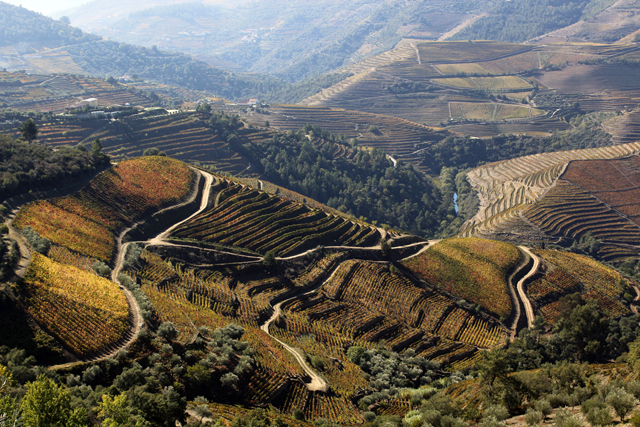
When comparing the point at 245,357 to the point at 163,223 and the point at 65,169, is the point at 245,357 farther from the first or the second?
the point at 65,169

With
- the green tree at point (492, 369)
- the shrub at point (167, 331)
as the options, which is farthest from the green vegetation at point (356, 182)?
the green tree at point (492, 369)

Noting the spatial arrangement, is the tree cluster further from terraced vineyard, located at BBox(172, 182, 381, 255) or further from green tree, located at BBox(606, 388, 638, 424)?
green tree, located at BBox(606, 388, 638, 424)

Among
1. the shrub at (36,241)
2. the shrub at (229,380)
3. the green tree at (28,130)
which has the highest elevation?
the green tree at (28,130)

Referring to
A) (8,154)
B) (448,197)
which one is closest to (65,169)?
(8,154)

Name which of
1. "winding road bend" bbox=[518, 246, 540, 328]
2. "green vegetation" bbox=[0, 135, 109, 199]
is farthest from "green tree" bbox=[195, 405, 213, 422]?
"winding road bend" bbox=[518, 246, 540, 328]

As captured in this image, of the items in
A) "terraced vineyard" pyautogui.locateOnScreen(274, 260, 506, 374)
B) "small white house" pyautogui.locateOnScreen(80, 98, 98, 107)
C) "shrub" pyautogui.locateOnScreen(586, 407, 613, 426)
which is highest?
"small white house" pyautogui.locateOnScreen(80, 98, 98, 107)

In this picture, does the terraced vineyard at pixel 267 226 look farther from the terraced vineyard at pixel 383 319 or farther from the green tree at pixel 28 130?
the green tree at pixel 28 130

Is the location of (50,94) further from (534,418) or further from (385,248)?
(534,418)
